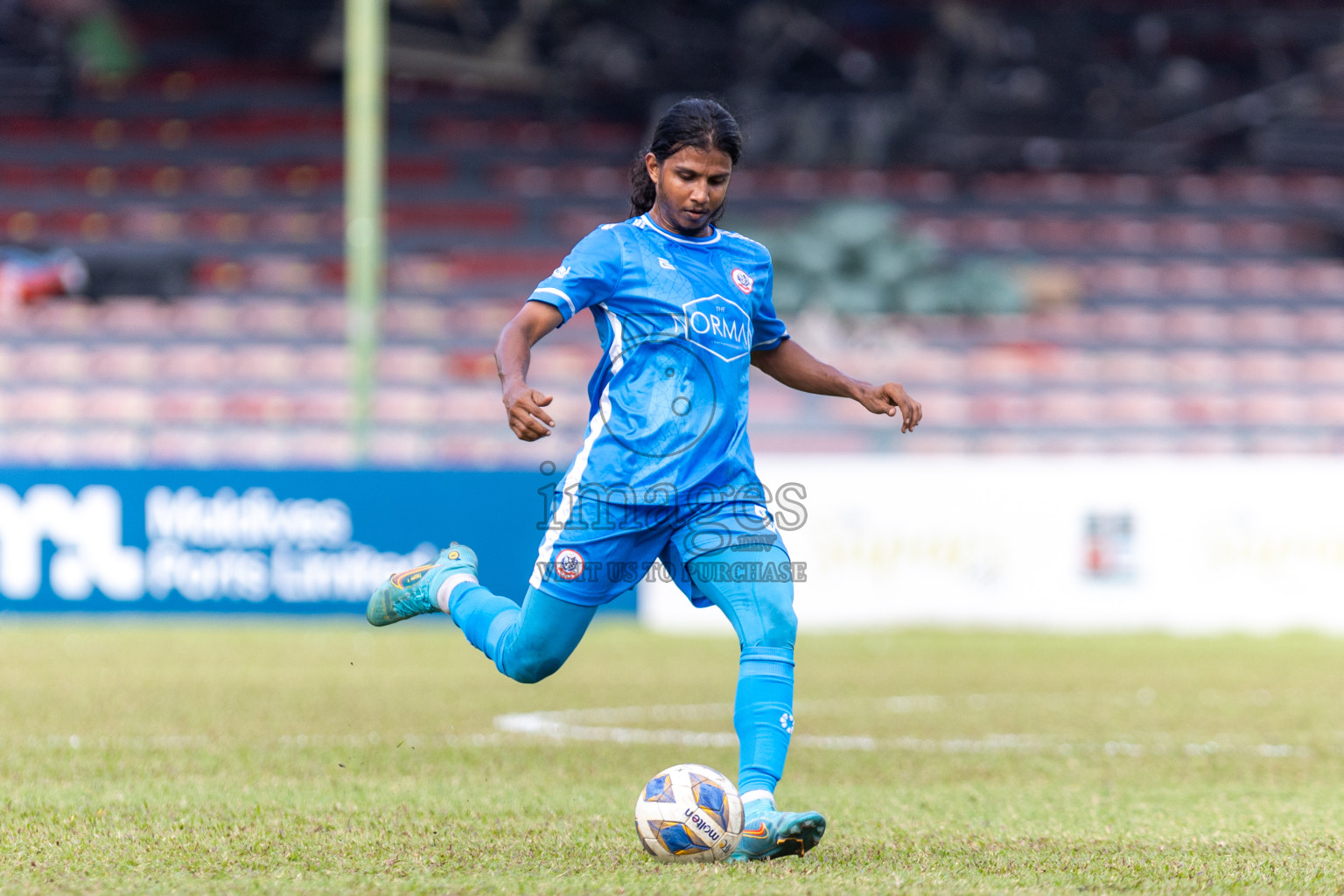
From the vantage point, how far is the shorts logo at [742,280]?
4176 millimetres

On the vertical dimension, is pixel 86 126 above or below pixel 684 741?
above

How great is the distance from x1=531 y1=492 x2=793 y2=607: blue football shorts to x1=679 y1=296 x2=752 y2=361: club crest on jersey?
A: 1.30 feet

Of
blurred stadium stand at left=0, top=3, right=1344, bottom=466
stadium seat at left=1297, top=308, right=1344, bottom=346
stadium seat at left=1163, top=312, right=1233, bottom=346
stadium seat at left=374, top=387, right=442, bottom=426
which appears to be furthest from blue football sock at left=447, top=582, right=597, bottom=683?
stadium seat at left=1297, top=308, right=1344, bottom=346

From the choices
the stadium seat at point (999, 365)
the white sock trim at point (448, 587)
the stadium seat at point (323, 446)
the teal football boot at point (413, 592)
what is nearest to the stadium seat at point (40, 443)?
the stadium seat at point (323, 446)

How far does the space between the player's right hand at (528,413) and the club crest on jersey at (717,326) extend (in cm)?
59

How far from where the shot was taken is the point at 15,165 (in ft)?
62.7

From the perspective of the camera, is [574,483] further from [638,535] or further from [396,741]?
[396,741]

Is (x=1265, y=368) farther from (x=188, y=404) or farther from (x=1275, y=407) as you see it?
(x=188, y=404)

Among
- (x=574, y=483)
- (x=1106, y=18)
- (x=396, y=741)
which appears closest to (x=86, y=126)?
(x=1106, y=18)

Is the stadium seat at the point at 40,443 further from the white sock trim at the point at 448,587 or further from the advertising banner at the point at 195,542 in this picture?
the white sock trim at the point at 448,587

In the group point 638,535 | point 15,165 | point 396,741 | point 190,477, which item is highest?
point 15,165

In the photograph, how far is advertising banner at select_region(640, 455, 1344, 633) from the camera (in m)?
12.6

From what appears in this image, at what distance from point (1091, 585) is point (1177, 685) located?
410 cm

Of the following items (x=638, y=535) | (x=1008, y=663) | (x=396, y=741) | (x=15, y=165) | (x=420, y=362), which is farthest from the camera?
(x=15, y=165)
